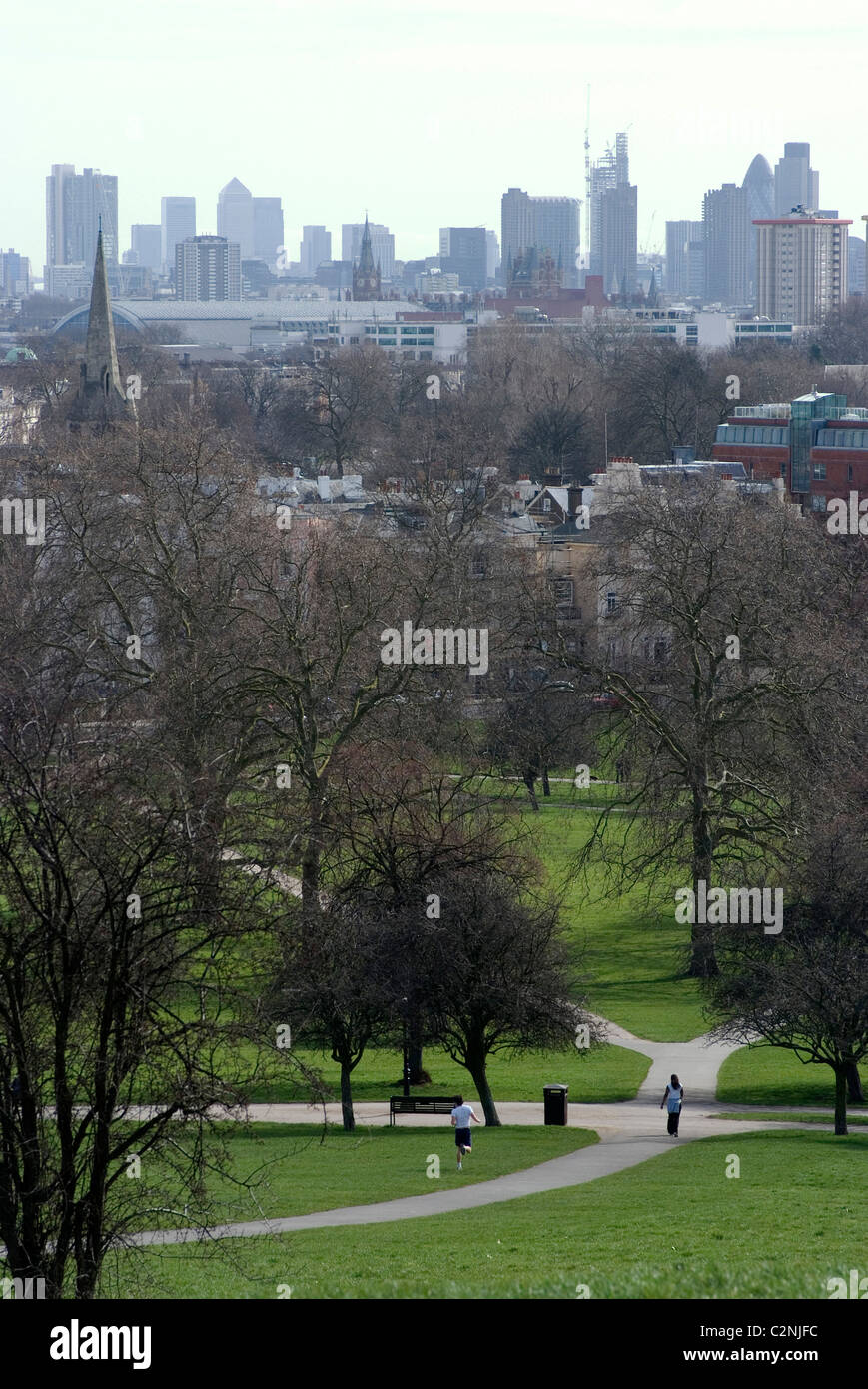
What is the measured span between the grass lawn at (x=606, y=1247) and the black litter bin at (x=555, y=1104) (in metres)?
2.93

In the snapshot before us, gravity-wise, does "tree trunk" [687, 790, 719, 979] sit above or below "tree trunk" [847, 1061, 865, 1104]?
above

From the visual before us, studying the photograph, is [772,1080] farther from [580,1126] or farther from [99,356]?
[99,356]

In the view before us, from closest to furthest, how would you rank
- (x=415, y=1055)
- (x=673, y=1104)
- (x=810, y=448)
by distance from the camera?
(x=673, y=1104) < (x=415, y=1055) < (x=810, y=448)

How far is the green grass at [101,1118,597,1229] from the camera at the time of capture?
2030 cm

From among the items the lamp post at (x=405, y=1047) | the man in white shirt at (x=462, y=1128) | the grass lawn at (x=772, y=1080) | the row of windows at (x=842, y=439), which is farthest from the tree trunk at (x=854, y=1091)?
the row of windows at (x=842, y=439)

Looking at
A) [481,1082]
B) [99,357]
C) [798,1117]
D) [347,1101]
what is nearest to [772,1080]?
[798,1117]

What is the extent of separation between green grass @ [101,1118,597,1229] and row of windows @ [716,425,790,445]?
2888 inches

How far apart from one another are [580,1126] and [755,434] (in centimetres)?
7420

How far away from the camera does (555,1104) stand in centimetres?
2589

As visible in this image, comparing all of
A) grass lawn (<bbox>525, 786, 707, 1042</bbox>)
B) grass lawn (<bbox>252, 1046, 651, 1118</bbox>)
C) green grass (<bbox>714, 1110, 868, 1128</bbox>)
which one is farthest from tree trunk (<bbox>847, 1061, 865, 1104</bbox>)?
grass lawn (<bbox>525, 786, 707, 1042</bbox>)

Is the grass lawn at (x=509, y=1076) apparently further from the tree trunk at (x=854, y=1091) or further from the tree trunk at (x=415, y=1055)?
the tree trunk at (x=854, y=1091)

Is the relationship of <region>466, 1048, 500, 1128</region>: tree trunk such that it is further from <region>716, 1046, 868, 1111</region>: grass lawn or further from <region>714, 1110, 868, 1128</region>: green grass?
<region>716, 1046, 868, 1111</region>: grass lawn

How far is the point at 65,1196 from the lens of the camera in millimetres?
12375
